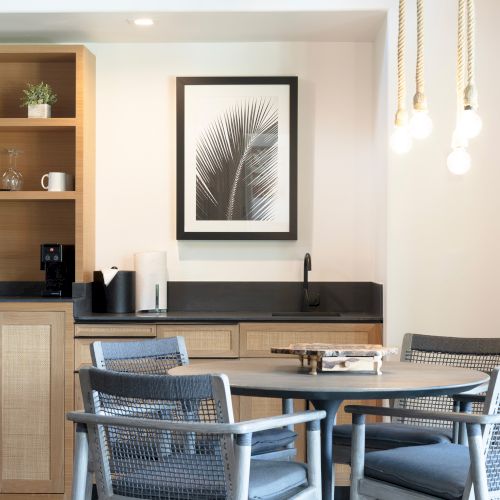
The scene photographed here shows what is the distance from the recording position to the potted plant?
16.4ft

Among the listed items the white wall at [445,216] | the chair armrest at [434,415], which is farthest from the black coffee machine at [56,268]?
the chair armrest at [434,415]

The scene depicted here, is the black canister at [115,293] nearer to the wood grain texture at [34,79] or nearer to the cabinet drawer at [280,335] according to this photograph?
the cabinet drawer at [280,335]

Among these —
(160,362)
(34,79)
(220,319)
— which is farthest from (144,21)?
(160,362)

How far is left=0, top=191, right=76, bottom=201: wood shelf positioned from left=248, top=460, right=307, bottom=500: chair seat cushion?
2.47 meters

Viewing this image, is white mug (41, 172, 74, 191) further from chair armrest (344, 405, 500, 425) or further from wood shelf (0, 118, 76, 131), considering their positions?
chair armrest (344, 405, 500, 425)

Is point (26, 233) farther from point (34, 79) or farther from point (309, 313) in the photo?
point (309, 313)

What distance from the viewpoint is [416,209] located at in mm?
4656

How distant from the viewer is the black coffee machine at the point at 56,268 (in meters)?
4.95

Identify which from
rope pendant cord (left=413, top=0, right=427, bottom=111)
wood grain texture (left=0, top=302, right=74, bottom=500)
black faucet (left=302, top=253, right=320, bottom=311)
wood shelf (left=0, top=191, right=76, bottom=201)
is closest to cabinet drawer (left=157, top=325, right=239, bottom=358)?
wood grain texture (left=0, top=302, right=74, bottom=500)

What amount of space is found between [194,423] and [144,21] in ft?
9.62

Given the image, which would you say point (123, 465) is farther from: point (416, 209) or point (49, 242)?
point (49, 242)

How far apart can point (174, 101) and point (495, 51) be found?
170 cm

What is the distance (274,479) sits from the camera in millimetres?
2619

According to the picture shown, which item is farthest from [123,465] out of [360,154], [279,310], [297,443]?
[360,154]
